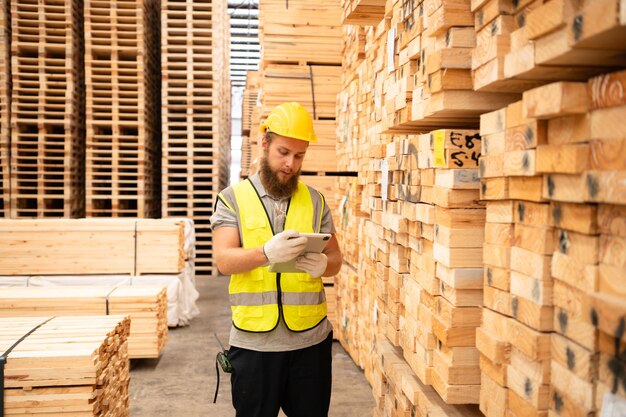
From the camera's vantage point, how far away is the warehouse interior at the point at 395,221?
145 centimetres

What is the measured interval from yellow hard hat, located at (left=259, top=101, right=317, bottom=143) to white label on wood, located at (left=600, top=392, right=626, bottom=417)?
212 centimetres

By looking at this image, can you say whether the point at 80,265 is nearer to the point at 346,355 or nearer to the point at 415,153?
the point at 346,355

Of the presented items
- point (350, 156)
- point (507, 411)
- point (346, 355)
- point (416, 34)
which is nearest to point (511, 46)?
point (416, 34)

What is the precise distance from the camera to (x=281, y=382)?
2.91 m

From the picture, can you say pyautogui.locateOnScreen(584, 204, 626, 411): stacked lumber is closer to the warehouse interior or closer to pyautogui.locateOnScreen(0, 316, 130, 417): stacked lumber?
the warehouse interior

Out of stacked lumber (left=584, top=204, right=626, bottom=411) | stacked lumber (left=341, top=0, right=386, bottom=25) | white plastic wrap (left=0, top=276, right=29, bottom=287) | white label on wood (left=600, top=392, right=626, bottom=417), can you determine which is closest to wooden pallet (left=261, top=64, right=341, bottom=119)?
stacked lumber (left=341, top=0, right=386, bottom=25)

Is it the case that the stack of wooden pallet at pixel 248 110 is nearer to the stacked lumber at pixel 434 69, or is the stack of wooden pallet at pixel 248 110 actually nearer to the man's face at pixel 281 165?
the man's face at pixel 281 165

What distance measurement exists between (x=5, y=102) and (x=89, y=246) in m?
3.75

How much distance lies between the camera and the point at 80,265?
703cm

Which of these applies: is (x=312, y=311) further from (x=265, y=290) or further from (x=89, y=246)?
(x=89, y=246)

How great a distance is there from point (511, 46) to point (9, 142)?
9.52 m

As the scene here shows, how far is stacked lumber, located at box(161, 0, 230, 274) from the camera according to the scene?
382 inches

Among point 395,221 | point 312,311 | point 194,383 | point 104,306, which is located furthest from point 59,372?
point 104,306

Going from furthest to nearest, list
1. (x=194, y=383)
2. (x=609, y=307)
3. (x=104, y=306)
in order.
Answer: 1. (x=104, y=306)
2. (x=194, y=383)
3. (x=609, y=307)
